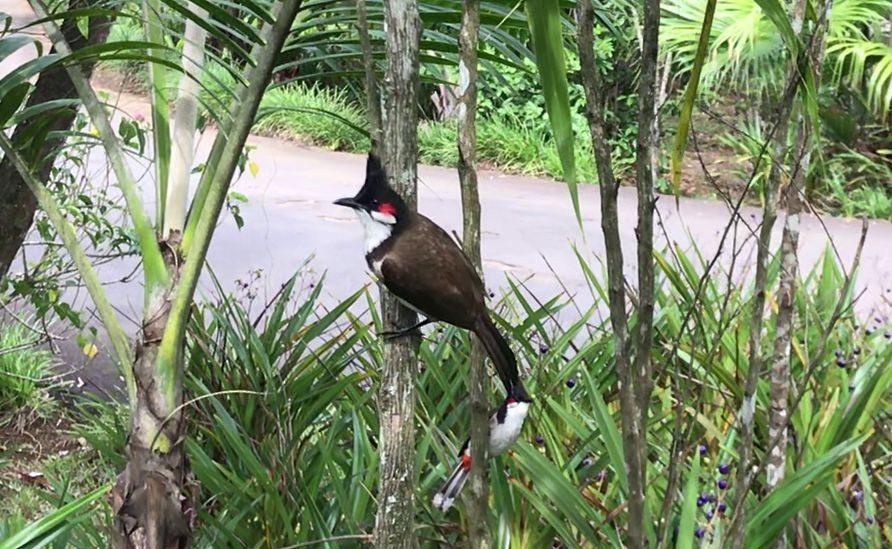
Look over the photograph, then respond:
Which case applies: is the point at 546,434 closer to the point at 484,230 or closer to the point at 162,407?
the point at 162,407

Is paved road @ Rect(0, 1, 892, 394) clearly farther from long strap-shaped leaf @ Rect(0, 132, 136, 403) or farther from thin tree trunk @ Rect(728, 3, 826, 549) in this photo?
thin tree trunk @ Rect(728, 3, 826, 549)

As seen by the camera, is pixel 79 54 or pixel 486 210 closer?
pixel 79 54

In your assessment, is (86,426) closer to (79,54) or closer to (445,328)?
(445,328)

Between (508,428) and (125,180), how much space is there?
86 cm

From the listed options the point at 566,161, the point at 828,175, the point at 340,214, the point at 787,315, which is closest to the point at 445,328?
the point at 787,315

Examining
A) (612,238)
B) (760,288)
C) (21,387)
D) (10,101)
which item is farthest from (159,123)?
(21,387)

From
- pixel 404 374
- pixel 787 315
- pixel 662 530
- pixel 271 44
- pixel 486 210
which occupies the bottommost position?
pixel 486 210

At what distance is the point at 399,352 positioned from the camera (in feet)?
3.56

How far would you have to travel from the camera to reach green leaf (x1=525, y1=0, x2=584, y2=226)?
0.90 meters

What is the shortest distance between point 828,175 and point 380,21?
6801 mm

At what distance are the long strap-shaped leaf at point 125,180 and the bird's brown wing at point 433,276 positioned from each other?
56 centimetres

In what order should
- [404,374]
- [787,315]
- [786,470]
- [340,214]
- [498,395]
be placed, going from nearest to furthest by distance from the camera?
[404,374], [787,315], [786,470], [498,395], [340,214]

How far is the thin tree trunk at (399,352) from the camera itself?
1021 millimetres

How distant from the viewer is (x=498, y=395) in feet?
7.51
